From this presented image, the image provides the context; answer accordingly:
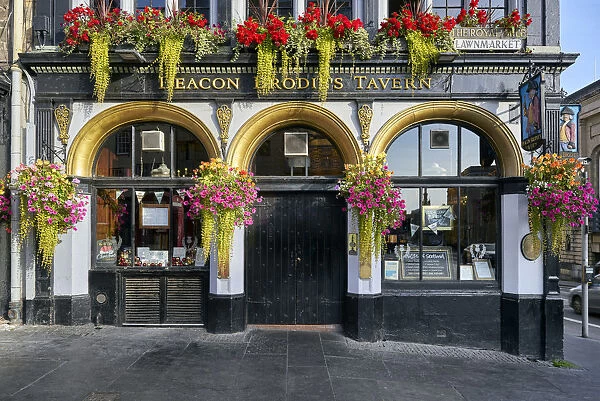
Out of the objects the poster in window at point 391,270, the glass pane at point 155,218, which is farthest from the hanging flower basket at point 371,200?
the glass pane at point 155,218

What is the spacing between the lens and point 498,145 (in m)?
8.20

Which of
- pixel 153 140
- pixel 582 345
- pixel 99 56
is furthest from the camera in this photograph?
pixel 582 345

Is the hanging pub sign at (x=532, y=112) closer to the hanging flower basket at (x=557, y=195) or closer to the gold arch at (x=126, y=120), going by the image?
the hanging flower basket at (x=557, y=195)

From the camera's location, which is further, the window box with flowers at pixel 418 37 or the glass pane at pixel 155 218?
the glass pane at pixel 155 218

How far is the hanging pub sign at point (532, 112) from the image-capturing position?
6957 millimetres

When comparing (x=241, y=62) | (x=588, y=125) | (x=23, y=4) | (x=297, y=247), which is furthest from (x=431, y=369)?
(x=588, y=125)

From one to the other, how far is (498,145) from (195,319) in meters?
6.99

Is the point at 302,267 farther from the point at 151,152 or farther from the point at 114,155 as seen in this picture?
the point at 114,155

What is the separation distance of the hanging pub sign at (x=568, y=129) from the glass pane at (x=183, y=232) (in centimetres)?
737

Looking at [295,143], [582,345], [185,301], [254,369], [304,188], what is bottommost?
[582,345]

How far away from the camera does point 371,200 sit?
7320 mm

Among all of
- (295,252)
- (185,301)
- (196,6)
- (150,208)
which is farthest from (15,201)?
(295,252)

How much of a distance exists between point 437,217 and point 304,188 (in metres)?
2.74

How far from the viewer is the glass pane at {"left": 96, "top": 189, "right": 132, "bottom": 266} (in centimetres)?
845
